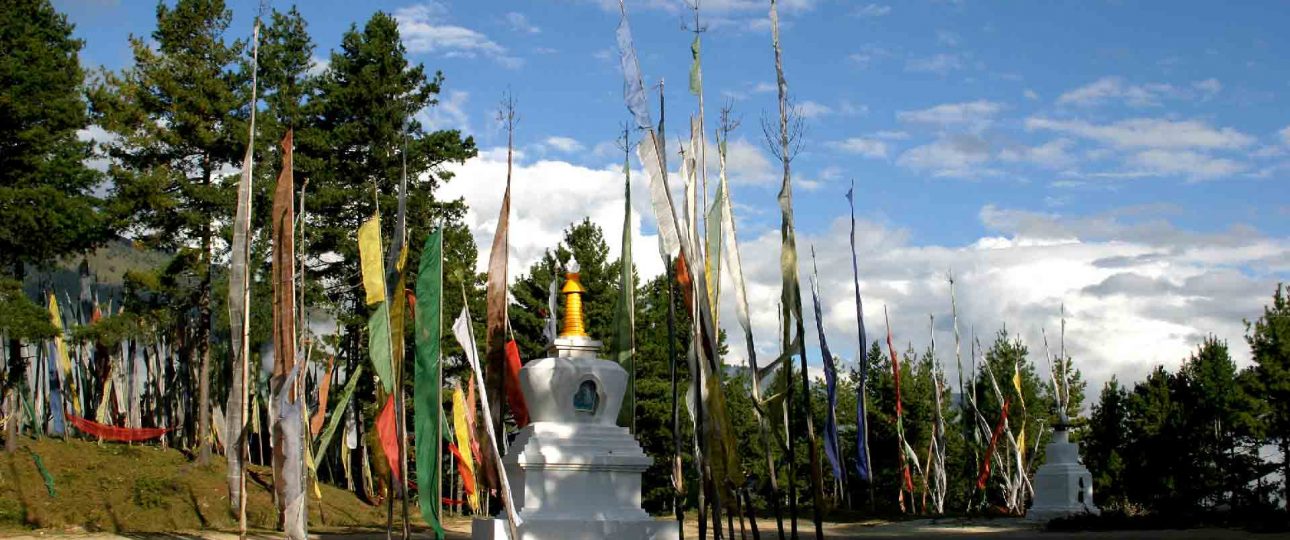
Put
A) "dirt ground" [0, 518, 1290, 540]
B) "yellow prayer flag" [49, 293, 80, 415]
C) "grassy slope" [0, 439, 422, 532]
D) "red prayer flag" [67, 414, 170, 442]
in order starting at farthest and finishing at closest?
"yellow prayer flag" [49, 293, 80, 415], "red prayer flag" [67, 414, 170, 442], "grassy slope" [0, 439, 422, 532], "dirt ground" [0, 518, 1290, 540]

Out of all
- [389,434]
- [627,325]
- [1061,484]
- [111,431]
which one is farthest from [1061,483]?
[111,431]

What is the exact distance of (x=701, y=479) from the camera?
13039 mm

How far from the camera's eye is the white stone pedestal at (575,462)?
56.6ft

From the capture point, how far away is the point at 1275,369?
1358 inches

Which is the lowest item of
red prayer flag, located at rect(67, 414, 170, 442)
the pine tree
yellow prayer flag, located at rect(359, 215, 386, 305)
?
red prayer flag, located at rect(67, 414, 170, 442)

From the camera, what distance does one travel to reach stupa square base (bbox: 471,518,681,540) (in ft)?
55.9

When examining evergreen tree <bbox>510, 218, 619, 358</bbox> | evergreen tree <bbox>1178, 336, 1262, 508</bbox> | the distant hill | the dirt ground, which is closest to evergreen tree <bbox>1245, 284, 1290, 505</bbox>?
evergreen tree <bbox>1178, 336, 1262, 508</bbox>

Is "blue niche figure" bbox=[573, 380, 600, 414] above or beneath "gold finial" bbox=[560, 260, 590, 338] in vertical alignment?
beneath

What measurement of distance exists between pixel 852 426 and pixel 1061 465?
27.4 m

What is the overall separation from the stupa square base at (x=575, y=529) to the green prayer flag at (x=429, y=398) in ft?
12.2

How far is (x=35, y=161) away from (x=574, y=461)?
1917 centimetres

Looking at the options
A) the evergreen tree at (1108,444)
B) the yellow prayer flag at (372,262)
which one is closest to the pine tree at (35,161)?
the yellow prayer flag at (372,262)

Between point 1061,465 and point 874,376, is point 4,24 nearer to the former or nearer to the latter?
point 1061,465

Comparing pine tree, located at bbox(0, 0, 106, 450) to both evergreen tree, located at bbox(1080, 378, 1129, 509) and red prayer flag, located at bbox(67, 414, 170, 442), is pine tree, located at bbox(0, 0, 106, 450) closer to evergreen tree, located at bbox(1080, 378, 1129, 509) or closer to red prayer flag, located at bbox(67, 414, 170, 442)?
red prayer flag, located at bbox(67, 414, 170, 442)
